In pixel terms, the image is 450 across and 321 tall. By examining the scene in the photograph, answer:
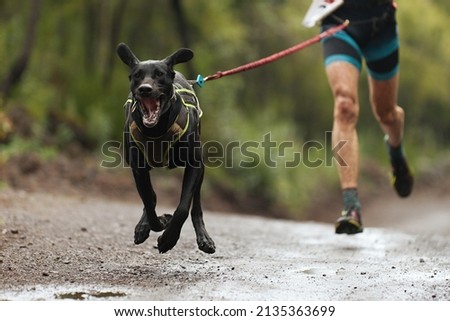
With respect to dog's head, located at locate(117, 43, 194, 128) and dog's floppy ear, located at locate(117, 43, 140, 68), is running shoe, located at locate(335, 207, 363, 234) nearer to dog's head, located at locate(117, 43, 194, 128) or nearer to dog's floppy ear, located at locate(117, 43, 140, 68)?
dog's head, located at locate(117, 43, 194, 128)

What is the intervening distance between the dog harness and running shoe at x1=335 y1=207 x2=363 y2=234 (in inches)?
71.5

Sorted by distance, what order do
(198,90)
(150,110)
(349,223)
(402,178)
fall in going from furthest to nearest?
(198,90), (402,178), (349,223), (150,110)

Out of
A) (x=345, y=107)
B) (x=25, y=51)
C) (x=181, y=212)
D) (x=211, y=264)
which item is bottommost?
(x=211, y=264)

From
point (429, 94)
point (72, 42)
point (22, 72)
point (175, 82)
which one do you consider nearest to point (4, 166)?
point (22, 72)

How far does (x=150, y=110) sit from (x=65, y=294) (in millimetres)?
1328

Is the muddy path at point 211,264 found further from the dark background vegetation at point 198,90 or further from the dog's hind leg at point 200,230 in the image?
the dark background vegetation at point 198,90

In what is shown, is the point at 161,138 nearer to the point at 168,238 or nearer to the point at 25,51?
the point at 168,238

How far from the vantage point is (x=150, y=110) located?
5.41 meters

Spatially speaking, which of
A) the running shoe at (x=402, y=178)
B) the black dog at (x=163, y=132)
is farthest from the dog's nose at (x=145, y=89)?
the running shoe at (x=402, y=178)

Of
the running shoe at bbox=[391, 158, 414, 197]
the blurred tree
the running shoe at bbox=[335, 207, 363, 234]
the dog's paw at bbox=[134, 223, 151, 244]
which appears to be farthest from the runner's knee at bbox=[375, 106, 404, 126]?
the blurred tree

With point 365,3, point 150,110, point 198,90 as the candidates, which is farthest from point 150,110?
point 198,90

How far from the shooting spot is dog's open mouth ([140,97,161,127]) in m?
5.36

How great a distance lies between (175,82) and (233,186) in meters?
11.6

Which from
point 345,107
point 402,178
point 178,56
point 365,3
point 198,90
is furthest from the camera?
point 198,90
